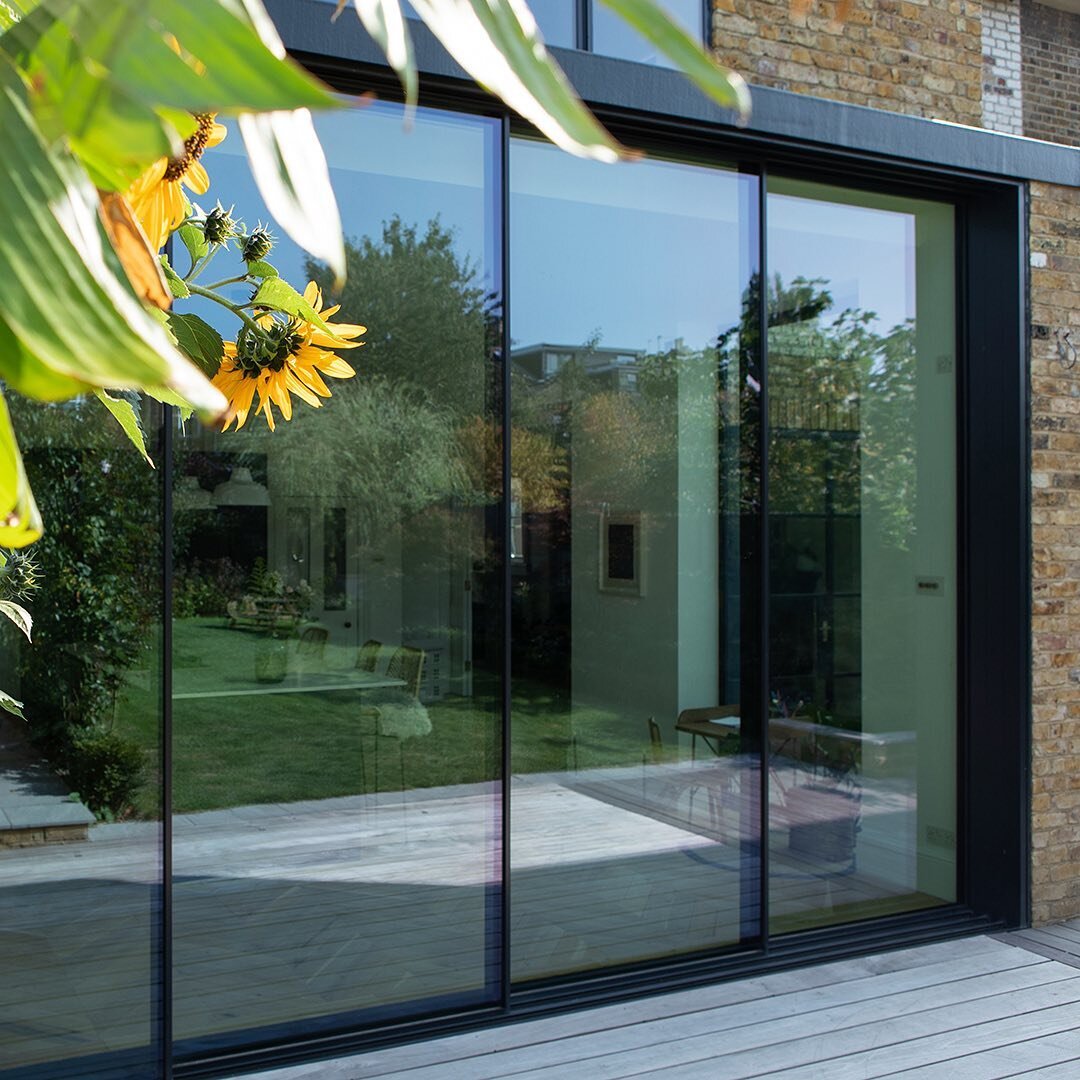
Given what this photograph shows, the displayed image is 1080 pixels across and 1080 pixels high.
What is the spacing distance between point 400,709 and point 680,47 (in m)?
3.93

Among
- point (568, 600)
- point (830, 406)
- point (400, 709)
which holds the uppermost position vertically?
point (830, 406)

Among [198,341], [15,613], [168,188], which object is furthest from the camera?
[15,613]

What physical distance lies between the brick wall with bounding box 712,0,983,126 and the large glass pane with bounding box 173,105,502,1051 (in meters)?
1.12

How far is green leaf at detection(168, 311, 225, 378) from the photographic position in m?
0.67

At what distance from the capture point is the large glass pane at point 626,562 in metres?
4.38

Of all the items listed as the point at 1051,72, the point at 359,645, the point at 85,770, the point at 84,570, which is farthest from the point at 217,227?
the point at 1051,72

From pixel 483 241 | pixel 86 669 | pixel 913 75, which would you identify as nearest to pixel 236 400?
pixel 86 669

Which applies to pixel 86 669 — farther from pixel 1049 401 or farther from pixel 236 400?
pixel 1049 401

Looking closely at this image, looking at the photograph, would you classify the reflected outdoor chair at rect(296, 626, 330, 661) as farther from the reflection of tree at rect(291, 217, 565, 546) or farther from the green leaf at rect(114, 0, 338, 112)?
the green leaf at rect(114, 0, 338, 112)

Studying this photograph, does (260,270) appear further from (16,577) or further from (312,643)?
(312,643)

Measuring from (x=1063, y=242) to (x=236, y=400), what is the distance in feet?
17.4

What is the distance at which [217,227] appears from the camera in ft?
2.54

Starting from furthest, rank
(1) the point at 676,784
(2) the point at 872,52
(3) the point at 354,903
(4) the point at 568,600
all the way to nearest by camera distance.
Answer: (2) the point at 872,52, (1) the point at 676,784, (4) the point at 568,600, (3) the point at 354,903

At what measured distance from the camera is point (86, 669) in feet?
11.9
